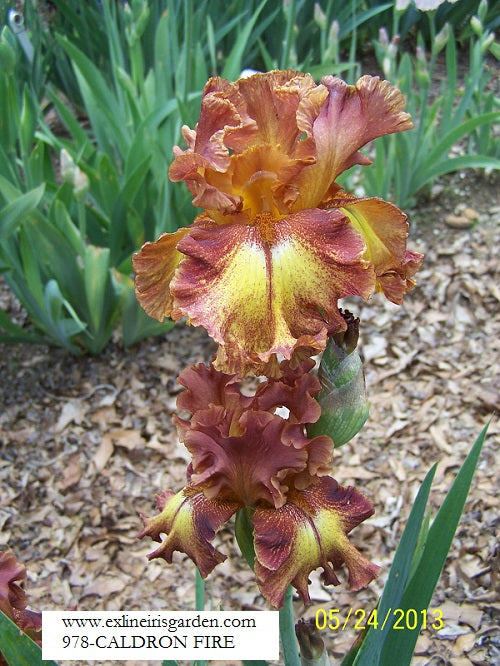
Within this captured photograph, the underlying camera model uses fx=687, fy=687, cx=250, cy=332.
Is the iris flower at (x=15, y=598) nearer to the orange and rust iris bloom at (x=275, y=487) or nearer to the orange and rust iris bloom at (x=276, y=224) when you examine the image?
the orange and rust iris bloom at (x=275, y=487)

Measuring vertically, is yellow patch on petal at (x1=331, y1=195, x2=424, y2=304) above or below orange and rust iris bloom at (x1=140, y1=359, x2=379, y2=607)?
above

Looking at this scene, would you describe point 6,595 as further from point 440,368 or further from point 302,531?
point 440,368

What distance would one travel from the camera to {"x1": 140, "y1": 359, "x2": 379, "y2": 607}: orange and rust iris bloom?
0.81 m

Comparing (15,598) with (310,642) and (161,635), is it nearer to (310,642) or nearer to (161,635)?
(161,635)

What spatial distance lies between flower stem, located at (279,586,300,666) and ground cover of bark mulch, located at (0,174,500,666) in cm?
58

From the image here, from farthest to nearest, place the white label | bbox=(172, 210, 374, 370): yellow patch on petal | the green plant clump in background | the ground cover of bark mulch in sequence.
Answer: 1. the green plant clump in background
2. the ground cover of bark mulch
3. the white label
4. bbox=(172, 210, 374, 370): yellow patch on petal

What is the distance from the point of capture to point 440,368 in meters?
2.34

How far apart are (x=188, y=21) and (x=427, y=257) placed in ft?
4.21

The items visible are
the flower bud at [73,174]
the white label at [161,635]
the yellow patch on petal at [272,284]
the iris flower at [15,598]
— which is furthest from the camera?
the flower bud at [73,174]

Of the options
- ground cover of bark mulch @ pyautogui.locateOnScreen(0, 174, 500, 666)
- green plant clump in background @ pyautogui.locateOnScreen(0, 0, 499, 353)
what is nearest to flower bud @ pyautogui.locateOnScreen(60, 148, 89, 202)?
green plant clump in background @ pyautogui.locateOnScreen(0, 0, 499, 353)

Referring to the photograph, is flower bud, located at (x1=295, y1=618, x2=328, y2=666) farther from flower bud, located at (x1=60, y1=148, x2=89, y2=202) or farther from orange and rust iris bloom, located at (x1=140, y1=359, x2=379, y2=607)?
flower bud, located at (x1=60, y1=148, x2=89, y2=202)

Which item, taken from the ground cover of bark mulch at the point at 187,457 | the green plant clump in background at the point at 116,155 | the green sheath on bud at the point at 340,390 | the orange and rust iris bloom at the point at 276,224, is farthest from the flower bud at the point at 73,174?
the green sheath on bud at the point at 340,390

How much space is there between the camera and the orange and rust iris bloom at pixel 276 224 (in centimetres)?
72

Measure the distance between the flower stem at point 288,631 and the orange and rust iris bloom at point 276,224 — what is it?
0.37 m
